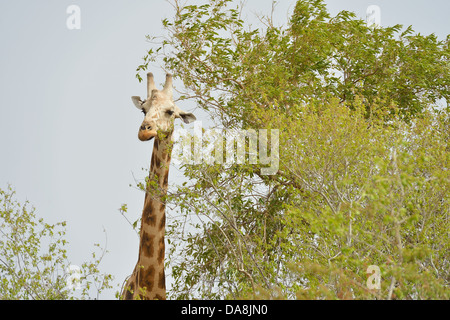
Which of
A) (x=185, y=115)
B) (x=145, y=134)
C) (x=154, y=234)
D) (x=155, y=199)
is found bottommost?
(x=154, y=234)

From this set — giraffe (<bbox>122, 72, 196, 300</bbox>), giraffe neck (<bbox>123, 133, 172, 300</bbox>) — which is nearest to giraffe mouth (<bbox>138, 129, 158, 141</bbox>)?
giraffe (<bbox>122, 72, 196, 300</bbox>)

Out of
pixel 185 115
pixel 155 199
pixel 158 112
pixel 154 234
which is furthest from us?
pixel 185 115

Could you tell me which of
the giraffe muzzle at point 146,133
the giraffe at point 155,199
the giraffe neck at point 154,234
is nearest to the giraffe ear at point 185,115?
the giraffe at point 155,199

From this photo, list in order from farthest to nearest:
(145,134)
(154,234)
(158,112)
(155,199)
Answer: (158,112) → (155,199) → (154,234) → (145,134)

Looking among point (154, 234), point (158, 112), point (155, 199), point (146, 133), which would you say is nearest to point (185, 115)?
point (158, 112)

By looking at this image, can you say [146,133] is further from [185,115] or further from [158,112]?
[185,115]

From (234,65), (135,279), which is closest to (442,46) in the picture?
(234,65)

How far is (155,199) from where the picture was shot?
32.1 ft

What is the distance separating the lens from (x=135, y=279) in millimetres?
9602

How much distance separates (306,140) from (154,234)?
3.40 metres

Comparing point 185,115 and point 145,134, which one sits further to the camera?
point 185,115

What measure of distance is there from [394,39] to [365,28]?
0.97 meters

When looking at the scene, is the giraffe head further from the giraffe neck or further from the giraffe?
the giraffe neck

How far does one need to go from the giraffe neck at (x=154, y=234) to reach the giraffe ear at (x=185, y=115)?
721mm
